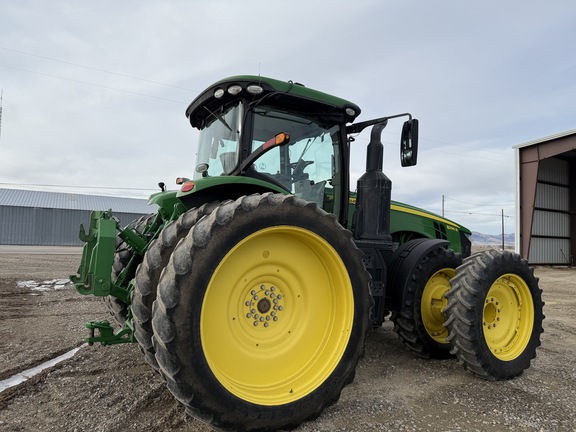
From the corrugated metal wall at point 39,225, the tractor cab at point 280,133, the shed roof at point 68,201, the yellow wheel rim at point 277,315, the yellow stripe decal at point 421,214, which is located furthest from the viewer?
the shed roof at point 68,201

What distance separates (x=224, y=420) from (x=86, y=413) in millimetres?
1131

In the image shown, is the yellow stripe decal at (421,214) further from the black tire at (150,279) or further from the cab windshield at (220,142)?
the black tire at (150,279)

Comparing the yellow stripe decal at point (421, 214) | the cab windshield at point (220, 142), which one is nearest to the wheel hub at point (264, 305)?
the cab windshield at point (220, 142)

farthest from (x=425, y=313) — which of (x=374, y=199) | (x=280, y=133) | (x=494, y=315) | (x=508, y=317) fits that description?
(x=280, y=133)

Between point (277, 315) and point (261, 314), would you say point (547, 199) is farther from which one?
point (261, 314)

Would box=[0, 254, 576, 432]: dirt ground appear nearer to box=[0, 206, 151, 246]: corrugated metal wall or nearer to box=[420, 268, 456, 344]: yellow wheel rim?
box=[420, 268, 456, 344]: yellow wheel rim

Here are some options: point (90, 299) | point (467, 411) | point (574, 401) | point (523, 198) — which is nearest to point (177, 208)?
point (467, 411)

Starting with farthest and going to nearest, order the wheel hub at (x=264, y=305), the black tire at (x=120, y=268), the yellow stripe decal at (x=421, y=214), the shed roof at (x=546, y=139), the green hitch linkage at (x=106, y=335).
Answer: the shed roof at (x=546, y=139) < the yellow stripe decal at (x=421, y=214) < the black tire at (x=120, y=268) < the green hitch linkage at (x=106, y=335) < the wheel hub at (x=264, y=305)

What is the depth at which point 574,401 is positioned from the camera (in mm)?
3402

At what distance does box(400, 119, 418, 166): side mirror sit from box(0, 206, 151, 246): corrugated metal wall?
1291 inches

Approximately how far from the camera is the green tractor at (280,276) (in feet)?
8.23

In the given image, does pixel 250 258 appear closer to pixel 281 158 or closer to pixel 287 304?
pixel 287 304

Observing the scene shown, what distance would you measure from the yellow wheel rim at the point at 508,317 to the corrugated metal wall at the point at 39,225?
109ft

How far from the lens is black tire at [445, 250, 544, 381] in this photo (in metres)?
3.74
